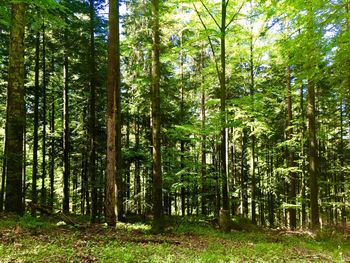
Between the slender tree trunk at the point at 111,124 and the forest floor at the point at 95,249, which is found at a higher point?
the slender tree trunk at the point at 111,124

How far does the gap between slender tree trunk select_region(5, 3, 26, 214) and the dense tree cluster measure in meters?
0.03

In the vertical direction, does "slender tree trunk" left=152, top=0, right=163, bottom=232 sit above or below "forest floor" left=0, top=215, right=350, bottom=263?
above

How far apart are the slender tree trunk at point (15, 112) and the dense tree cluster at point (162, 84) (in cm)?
3

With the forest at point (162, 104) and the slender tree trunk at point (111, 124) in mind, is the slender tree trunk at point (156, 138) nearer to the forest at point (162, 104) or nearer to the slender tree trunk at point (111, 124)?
the forest at point (162, 104)

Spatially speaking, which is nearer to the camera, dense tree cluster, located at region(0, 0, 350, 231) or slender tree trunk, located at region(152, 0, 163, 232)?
dense tree cluster, located at region(0, 0, 350, 231)

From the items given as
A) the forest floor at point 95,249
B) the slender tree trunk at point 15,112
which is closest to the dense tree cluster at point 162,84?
the slender tree trunk at point 15,112

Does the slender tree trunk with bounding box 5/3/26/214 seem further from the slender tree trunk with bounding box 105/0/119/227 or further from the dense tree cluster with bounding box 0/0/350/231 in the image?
the slender tree trunk with bounding box 105/0/119/227

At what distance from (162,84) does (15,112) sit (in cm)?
1239

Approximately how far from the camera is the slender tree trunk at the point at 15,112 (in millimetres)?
10750

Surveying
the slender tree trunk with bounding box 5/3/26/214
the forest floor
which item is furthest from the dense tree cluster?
the forest floor

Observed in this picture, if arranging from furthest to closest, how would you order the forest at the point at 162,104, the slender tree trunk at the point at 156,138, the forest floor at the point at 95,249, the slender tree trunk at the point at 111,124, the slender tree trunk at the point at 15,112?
the slender tree trunk at the point at 156,138 → the slender tree trunk at the point at 111,124 → the slender tree trunk at the point at 15,112 → the forest at the point at 162,104 → the forest floor at the point at 95,249

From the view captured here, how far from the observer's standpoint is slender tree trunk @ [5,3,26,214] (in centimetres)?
1075

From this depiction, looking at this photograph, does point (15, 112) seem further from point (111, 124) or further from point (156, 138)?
point (156, 138)

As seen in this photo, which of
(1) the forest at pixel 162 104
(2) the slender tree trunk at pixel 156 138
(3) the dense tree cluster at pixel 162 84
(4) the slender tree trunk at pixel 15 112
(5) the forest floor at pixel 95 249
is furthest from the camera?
(2) the slender tree trunk at pixel 156 138
